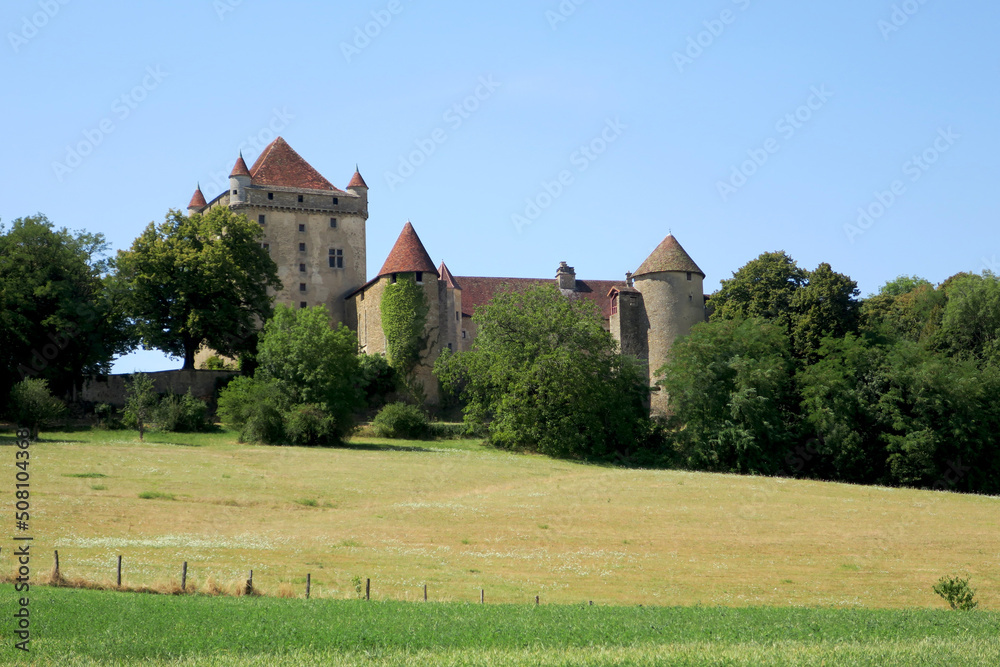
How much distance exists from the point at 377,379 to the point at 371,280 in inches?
347

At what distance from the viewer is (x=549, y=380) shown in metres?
51.9

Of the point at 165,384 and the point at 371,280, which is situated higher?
the point at 371,280

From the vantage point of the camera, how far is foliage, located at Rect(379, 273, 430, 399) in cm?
5944

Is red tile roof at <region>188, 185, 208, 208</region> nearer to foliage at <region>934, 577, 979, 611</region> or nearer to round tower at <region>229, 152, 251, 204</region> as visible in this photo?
round tower at <region>229, 152, 251, 204</region>

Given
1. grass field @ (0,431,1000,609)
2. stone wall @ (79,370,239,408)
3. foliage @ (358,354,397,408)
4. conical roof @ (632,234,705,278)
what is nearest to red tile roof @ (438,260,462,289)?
foliage @ (358,354,397,408)

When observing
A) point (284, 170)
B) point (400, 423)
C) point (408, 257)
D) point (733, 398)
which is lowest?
point (400, 423)

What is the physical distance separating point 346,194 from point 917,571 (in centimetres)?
5214

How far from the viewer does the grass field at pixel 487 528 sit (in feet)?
73.0

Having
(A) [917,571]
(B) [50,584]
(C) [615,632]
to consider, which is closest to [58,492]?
(B) [50,584]

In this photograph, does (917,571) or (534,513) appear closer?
(917,571)

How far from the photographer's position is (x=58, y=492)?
31.1 meters

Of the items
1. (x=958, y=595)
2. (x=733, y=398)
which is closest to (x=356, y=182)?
(x=733, y=398)

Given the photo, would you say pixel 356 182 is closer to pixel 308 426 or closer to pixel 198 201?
pixel 198 201

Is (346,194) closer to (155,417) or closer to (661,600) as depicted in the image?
(155,417)
